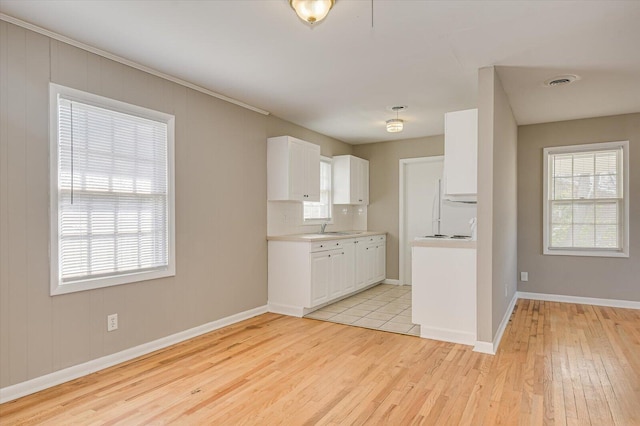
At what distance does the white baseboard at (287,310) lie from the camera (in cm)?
461

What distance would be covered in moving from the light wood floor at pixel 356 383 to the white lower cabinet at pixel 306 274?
0.70 m

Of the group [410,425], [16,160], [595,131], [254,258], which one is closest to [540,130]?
[595,131]

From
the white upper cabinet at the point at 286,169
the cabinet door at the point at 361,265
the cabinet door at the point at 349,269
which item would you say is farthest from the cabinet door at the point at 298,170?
the cabinet door at the point at 361,265

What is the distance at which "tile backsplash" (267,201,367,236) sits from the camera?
16.4ft

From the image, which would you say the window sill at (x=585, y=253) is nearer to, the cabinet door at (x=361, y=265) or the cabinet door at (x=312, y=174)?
the cabinet door at (x=361, y=265)

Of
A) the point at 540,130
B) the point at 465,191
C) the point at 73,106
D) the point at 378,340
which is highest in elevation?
the point at 540,130

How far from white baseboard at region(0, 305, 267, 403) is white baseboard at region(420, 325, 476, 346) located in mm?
2084

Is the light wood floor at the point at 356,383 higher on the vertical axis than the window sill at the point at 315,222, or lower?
lower

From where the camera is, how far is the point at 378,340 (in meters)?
3.73

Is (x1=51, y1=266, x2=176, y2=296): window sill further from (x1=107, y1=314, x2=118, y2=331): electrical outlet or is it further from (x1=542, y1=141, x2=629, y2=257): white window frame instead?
(x1=542, y1=141, x2=629, y2=257): white window frame

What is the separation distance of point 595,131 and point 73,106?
19.9 feet

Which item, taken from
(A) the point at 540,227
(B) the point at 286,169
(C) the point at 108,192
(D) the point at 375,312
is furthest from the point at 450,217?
(C) the point at 108,192

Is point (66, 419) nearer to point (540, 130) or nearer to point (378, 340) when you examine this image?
point (378, 340)

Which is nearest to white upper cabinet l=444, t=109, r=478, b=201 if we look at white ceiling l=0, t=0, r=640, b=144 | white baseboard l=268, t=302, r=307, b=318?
white ceiling l=0, t=0, r=640, b=144
